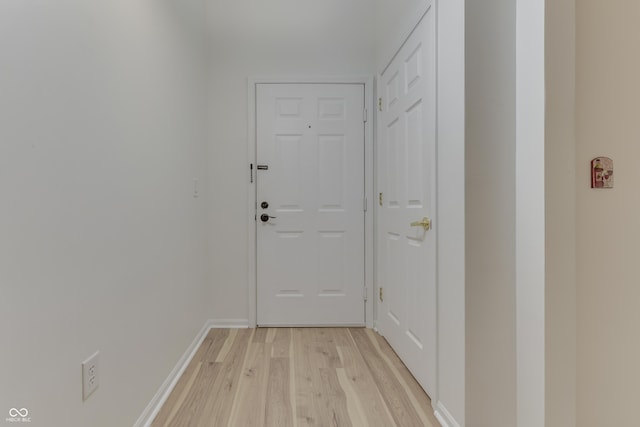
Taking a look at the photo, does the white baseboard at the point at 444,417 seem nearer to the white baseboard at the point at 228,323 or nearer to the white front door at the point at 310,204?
the white front door at the point at 310,204

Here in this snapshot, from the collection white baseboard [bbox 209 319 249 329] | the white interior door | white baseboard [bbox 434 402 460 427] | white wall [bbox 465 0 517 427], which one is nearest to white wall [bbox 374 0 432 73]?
the white interior door

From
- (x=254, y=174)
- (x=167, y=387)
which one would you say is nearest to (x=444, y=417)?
(x=167, y=387)

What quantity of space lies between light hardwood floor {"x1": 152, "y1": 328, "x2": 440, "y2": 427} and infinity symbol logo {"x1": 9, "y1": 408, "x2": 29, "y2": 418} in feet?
2.67

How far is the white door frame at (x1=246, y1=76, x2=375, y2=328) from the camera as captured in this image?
9.30 feet

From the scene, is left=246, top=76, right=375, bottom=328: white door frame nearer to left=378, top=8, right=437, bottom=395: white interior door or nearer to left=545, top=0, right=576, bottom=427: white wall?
left=378, top=8, right=437, bottom=395: white interior door

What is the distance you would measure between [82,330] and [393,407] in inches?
55.2

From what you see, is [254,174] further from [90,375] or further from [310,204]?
[90,375]

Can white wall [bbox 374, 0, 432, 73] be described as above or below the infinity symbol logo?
above

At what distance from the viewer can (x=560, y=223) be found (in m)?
1.16

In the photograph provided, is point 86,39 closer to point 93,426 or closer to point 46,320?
point 46,320

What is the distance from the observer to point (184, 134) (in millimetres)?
2250

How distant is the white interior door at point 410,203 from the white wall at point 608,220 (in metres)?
0.60

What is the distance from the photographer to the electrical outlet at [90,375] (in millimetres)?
1122

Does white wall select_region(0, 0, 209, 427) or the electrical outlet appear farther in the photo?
the electrical outlet
